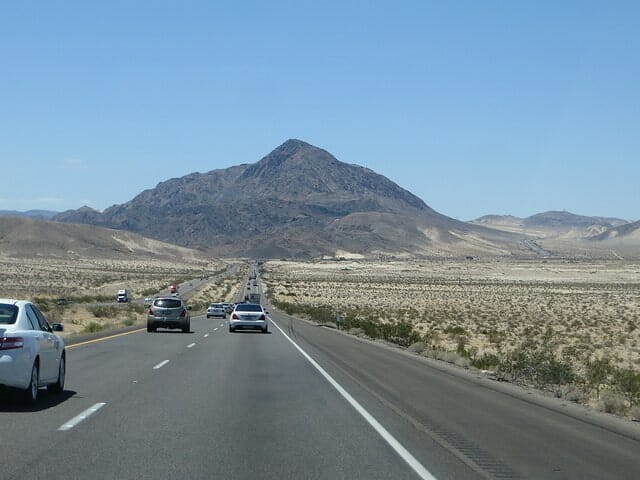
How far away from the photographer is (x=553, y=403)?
1525 centimetres

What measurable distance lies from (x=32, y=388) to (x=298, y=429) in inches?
158

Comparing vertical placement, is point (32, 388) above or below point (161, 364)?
above

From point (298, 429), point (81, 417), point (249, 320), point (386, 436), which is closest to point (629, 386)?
point (386, 436)

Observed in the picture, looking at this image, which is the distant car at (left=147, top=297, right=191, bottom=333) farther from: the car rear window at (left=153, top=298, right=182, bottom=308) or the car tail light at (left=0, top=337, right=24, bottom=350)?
the car tail light at (left=0, top=337, right=24, bottom=350)

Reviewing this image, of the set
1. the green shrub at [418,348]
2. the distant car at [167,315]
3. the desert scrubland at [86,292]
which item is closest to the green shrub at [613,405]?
the green shrub at [418,348]

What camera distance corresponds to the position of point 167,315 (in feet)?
115

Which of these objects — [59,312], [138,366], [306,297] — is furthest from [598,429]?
[306,297]

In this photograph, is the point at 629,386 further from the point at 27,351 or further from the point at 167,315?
the point at 167,315

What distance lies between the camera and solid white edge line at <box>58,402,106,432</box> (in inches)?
427

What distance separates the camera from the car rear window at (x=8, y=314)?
12.3 meters

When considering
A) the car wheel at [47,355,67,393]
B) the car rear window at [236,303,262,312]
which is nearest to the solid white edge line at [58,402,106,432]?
the car wheel at [47,355,67,393]

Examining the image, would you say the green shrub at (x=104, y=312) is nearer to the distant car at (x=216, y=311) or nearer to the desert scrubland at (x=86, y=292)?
the desert scrubland at (x=86, y=292)

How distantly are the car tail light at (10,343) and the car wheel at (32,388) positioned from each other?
0.55 m

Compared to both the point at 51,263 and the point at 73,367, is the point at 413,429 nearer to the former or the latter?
the point at 73,367
